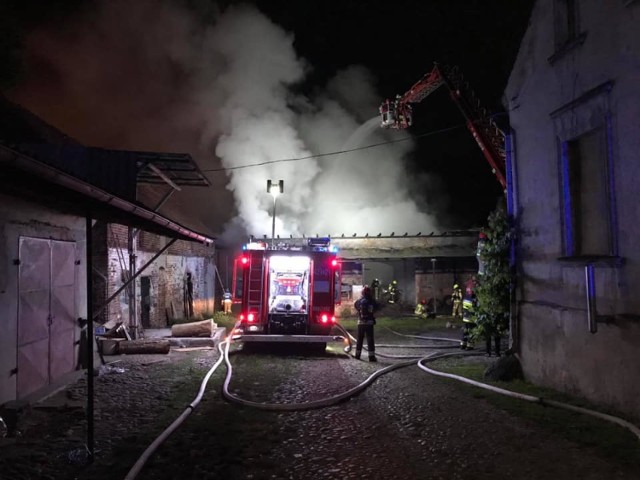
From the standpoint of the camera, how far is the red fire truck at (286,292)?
12.0m

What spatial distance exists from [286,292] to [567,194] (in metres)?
7.04

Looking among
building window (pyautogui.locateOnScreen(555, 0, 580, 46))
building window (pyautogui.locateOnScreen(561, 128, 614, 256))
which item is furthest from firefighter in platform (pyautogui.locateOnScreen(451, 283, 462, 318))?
building window (pyautogui.locateOnScreen(555, 0, 580, 46))

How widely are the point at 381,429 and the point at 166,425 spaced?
102 inches

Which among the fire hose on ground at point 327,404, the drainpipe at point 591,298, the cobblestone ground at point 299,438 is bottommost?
the cobblestone ground at point 299,438

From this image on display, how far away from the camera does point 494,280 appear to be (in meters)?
9.23

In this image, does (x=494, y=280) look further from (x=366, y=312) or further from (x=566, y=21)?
(x=566, y=21)

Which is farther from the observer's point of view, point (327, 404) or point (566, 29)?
point (566, 29)

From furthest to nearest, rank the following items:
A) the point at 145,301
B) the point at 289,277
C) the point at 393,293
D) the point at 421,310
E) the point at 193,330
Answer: the point at 393,293 < the point at 421,310 < the point at 145,301 < the point at 193,330 < the point at 289,277

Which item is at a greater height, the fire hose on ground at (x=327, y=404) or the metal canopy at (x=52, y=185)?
the metal canopy at (x=52, y=185)

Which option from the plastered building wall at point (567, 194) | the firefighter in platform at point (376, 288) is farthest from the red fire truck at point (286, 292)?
the firefighter in platform at point (376, 288)

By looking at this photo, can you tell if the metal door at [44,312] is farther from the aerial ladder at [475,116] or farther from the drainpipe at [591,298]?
the aerial ladder at [475,116]

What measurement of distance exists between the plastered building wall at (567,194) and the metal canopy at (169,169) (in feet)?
25.8

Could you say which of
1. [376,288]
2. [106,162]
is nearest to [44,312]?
[106,162]

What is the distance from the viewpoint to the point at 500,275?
29.9ft
